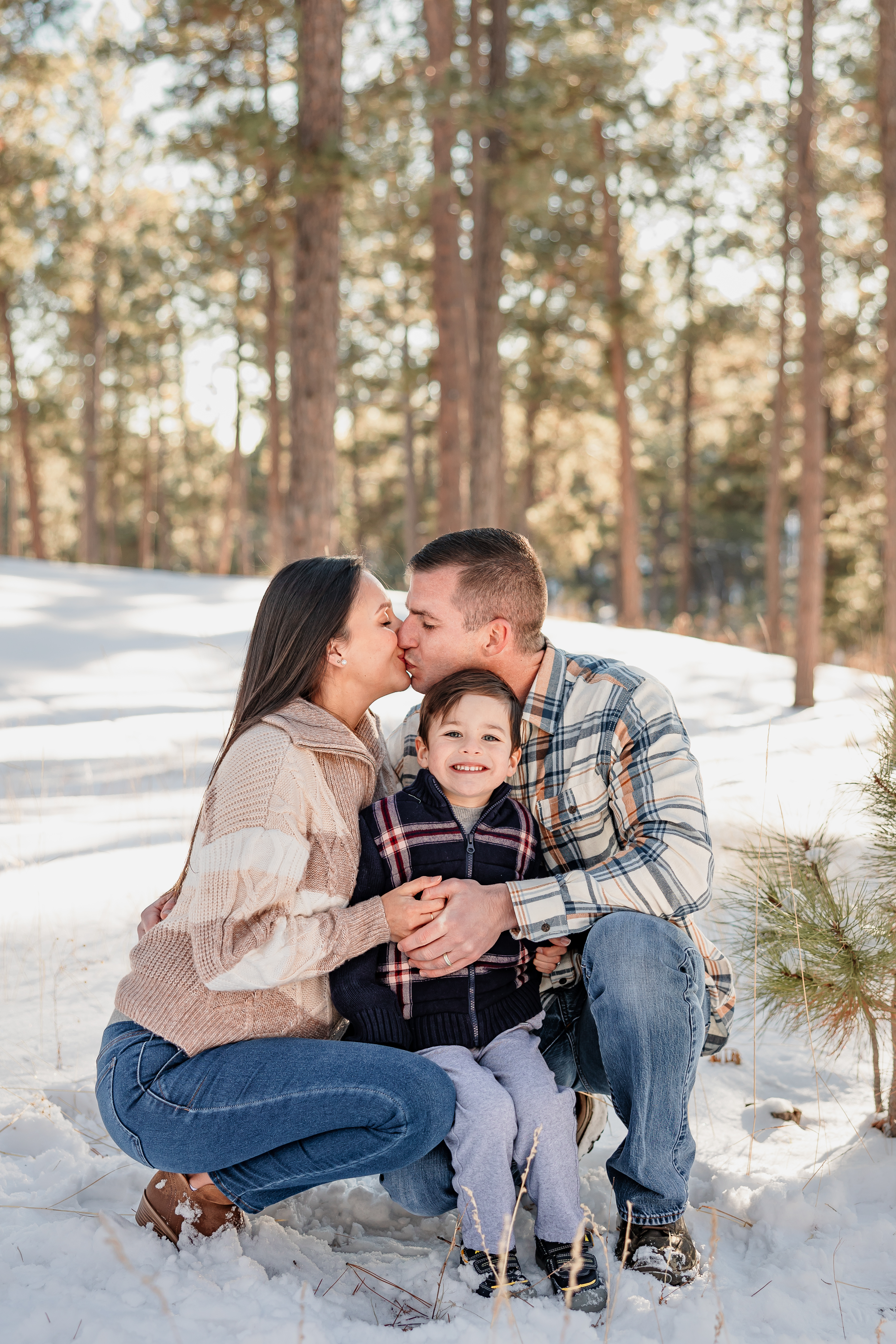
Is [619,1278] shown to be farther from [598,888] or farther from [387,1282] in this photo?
[598,888]

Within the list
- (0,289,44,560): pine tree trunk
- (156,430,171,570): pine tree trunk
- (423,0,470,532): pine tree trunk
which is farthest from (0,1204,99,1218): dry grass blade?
(156,430,171,570): pine tree trunk

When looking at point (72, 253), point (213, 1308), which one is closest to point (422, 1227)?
point (213, 1308)

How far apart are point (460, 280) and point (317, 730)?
9351 millimetres

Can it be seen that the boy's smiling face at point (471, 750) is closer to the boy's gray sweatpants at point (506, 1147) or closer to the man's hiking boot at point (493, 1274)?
the boy's gray sweatpants at point (506, 1147)

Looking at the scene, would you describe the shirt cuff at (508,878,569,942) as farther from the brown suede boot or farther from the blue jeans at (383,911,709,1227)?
the brown suede boot

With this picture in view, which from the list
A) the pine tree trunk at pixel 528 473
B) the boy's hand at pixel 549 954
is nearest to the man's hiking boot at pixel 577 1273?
the boy's hand at pixel 549 954

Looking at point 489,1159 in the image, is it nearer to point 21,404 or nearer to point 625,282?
point 625,282

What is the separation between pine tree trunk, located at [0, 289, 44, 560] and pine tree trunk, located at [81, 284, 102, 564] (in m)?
0.94

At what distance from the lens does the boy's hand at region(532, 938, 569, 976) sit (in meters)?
2.54

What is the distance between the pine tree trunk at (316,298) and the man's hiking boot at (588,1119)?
5381mm

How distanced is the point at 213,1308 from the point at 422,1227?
68 centimetres

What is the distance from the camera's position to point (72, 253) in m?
20.1

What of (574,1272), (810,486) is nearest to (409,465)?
(810,486)

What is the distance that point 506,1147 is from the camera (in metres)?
2.18
